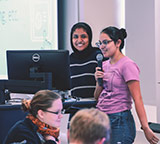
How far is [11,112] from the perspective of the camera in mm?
2742

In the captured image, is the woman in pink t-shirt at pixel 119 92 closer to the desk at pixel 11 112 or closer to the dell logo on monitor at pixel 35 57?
the desk at pixel 11 112

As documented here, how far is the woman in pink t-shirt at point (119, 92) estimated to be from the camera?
94.0 inches

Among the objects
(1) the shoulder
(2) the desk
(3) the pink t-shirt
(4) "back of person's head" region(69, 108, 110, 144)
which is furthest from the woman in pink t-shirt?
(4) "back of person's head" region(69, 108, 110, 144)

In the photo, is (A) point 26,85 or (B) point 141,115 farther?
(A) point 26,85

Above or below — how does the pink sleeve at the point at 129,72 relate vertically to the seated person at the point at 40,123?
above

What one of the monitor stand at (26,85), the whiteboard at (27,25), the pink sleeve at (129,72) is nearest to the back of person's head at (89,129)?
the pink sleeve at (129,72)

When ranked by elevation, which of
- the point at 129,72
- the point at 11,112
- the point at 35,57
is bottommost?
the point at 11,112

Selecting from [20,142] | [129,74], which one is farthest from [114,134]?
[20,142]

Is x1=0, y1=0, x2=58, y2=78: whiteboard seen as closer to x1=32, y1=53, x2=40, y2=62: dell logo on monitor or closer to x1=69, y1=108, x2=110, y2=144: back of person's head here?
x1=32, y1=53, x2=40, y2=62: dell logo on monitor

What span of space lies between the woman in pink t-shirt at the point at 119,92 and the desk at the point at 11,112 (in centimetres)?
25

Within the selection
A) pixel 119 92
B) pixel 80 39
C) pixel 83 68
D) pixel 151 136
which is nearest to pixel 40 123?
pixel 119 92

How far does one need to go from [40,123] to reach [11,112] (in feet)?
3.00

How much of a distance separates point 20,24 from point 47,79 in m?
2.07

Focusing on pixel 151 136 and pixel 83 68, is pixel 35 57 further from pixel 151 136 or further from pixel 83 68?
pixel 151 136
